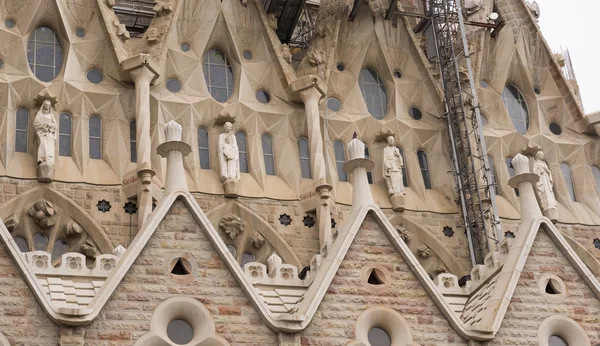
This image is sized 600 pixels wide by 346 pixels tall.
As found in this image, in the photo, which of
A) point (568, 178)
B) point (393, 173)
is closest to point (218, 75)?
point (393, 173)

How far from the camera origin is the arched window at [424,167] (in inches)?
1093

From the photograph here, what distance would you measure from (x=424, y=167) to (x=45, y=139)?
8535mm

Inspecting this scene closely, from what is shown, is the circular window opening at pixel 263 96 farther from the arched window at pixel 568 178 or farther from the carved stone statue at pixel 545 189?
the arched window at pixel 568 178

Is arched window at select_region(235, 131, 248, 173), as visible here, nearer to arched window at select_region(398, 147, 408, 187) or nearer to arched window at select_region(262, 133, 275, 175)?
arched window at select_region(262, 133, 275, 175)

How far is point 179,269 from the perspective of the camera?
17453mm

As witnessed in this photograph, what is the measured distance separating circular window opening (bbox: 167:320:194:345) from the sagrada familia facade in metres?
0.03

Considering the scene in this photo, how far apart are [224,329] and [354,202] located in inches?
121

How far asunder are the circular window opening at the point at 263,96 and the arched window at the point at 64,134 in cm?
413

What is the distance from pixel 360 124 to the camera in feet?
90.2

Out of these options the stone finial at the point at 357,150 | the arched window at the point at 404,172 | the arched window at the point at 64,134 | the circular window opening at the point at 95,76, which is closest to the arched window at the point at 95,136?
the arched window at the point at 64,134

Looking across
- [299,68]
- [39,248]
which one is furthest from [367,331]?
[299,68]

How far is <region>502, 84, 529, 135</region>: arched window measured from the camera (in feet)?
95.5

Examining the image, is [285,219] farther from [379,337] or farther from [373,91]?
[379,337]

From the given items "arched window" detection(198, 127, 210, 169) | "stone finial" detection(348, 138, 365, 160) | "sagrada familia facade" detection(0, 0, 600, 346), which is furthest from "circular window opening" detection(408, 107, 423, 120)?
"stone finial" detection(348, 138, 365, 160)
